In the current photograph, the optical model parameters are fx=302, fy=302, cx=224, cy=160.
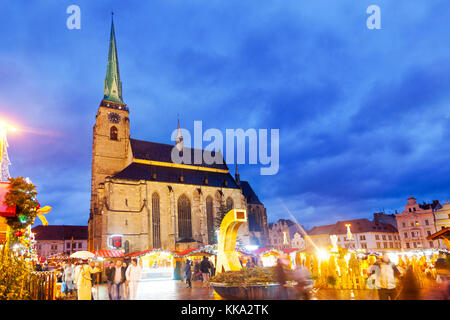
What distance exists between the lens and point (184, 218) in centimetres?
4134

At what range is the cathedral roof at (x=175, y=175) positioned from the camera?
1561 inches

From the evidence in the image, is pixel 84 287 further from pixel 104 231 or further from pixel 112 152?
pixel 112 152

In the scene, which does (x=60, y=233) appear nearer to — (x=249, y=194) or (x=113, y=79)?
(x=113, y=79)

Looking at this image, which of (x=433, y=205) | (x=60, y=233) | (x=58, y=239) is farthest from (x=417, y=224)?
(x=60, y=233)

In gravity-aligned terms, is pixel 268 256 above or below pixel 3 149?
below

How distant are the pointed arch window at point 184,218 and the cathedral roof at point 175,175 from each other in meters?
2.69

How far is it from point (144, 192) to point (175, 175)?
7039 mm

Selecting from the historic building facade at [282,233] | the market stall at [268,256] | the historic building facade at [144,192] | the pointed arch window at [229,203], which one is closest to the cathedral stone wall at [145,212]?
the historic building facade at [144,192]

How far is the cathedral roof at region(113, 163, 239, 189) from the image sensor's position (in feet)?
130

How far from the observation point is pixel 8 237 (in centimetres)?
1098

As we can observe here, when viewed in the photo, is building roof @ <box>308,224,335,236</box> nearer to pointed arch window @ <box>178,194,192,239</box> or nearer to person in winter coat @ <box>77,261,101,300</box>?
pointed arch window @ <box>178,194,192,239</box>

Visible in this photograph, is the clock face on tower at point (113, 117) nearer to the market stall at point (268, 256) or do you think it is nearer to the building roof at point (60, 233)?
the market stall at point (268, 256)
